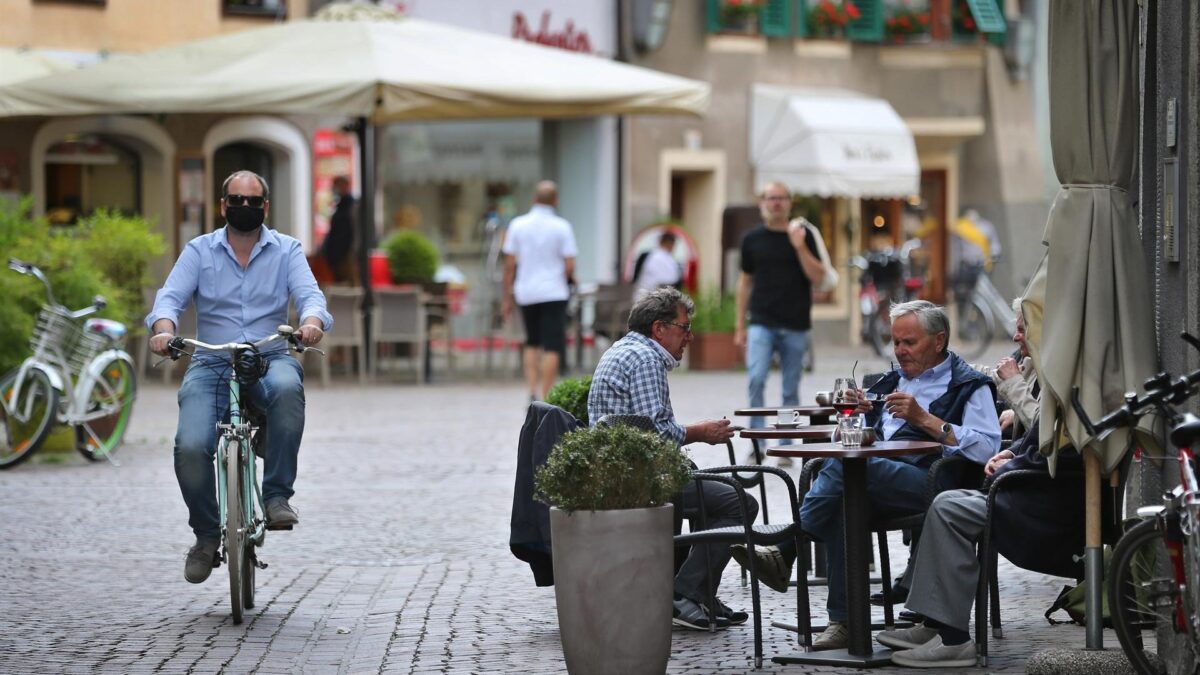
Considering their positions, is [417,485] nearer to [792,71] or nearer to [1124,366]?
[1124,366]

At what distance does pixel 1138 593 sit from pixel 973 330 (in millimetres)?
22137

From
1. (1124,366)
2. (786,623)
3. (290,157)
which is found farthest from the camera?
(290,157)

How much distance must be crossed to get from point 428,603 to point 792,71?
2248 cm

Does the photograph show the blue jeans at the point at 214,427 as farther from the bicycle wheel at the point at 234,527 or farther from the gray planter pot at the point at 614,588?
the gray planter pot at the point at 614,588

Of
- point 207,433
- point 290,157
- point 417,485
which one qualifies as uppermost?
point 290,157

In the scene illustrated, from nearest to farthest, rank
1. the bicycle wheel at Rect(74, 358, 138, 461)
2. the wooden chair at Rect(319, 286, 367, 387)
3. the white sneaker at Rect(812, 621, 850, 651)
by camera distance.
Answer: the white sneaker at Rect(812, 621, 850, 651) < the bicycle wheel at Rect(74, 358, 138, 461) < the wooden chair at Rect(319, 286, 367, 387)

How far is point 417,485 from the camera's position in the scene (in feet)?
43.1

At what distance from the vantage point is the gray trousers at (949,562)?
279 inches

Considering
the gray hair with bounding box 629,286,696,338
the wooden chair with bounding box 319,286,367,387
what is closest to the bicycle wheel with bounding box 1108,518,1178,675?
the gray hair with bounding box 629,286,696,338

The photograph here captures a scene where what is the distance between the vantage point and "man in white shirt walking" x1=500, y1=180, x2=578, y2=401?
57.6 ft

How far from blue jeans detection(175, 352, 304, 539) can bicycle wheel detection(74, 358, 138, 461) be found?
18.8 feet

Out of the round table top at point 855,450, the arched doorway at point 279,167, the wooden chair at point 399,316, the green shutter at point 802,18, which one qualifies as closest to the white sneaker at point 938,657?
the round table top at point 855,450

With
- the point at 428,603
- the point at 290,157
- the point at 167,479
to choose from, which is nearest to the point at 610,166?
the point at 290,157

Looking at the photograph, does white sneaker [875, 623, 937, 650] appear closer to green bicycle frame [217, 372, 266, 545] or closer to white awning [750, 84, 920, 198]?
green bicycle frame [217, 372, 266, 545]
